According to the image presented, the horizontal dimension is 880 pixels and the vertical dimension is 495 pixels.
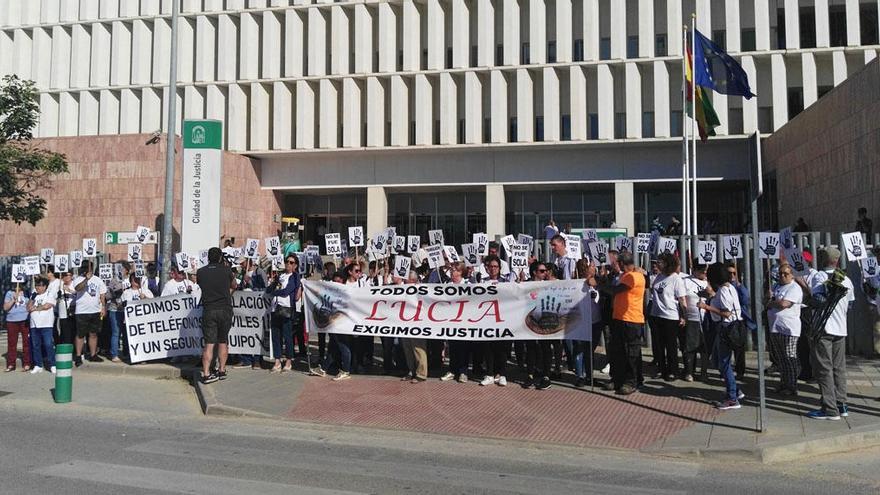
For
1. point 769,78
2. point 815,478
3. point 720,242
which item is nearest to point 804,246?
point 720,242

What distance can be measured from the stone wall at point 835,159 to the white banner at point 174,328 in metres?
15.3

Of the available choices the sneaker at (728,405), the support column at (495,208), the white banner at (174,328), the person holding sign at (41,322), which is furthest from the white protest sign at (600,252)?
the support column at (495,208)

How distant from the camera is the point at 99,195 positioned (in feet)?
109

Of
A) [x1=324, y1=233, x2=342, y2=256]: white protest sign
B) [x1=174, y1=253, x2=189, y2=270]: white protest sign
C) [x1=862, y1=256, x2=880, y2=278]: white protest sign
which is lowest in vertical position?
[x1=862, y1=256, x2=880, y2=278]: white protest sign

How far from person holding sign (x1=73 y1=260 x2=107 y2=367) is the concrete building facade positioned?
23.7 metres

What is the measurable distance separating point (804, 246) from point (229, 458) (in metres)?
11.3

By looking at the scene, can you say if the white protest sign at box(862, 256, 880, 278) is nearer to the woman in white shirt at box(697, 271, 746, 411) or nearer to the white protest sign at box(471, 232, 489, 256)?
the woman in white shirt at box(697, 271, 746, 411)

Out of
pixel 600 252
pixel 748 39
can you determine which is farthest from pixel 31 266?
pixel 748 39

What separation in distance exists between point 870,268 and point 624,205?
22.2 m

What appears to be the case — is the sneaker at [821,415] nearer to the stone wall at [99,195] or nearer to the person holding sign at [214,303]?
the person holding sign at [214,303]

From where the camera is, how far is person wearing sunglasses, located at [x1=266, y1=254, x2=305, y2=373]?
39.6 feet

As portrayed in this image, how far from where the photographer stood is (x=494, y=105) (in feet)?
115

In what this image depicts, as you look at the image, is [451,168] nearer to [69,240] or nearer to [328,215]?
[328,215]

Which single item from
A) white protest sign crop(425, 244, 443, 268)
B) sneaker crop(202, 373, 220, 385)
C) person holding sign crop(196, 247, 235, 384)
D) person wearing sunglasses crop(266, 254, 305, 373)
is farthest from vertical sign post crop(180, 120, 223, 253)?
white protest sign crop(425, 244, 443, 268)
